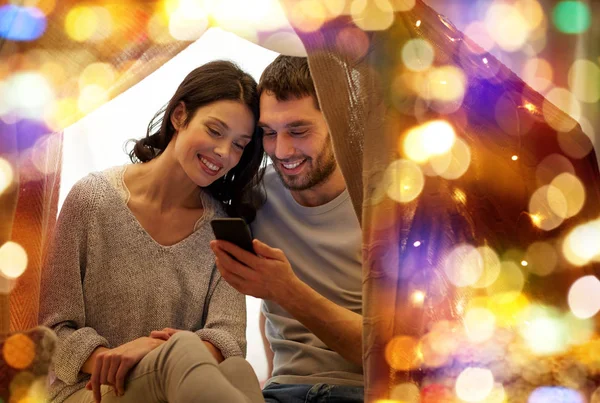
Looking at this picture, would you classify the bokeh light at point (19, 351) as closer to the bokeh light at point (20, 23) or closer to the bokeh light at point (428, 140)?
the bokeh light at point (20, 23)

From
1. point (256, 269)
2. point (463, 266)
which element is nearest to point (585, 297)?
point (463, 266)

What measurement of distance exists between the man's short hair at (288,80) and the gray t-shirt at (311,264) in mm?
242

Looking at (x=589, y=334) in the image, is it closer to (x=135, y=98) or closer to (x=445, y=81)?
(x=445, y=81)

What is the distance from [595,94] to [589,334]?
0.79 metres

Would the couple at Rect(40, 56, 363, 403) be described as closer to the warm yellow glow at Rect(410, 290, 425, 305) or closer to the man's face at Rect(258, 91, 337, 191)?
the man's face at Rect(258, 91, 337, 191)

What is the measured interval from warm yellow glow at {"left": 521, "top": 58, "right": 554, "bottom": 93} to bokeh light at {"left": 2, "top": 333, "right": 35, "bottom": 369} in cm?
127

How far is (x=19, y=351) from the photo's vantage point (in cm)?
104

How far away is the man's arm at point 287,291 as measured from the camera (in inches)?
49.2

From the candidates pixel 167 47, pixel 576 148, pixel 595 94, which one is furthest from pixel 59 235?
pixel 595 94

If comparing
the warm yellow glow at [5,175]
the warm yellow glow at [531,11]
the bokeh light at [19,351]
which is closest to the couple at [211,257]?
the bokeh light at [19,351]

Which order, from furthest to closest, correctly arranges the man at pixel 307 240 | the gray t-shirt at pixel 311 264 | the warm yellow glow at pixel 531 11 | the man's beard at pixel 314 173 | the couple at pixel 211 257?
1. the warm yellow glow at pixel 531 11
2. the man's beard at pixel 314 173
3. the gray t-shirt at pixel 311 264
4. the man at pixel 307 240
5. the couple at pixel 211 257

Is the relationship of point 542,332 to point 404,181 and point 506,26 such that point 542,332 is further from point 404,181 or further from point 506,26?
point 506,26

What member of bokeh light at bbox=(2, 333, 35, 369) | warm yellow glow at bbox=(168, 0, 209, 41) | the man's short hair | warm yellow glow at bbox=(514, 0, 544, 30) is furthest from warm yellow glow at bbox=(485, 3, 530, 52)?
bokeh light at bbox=(2, 333, 35, 369)

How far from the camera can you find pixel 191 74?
1.57m
